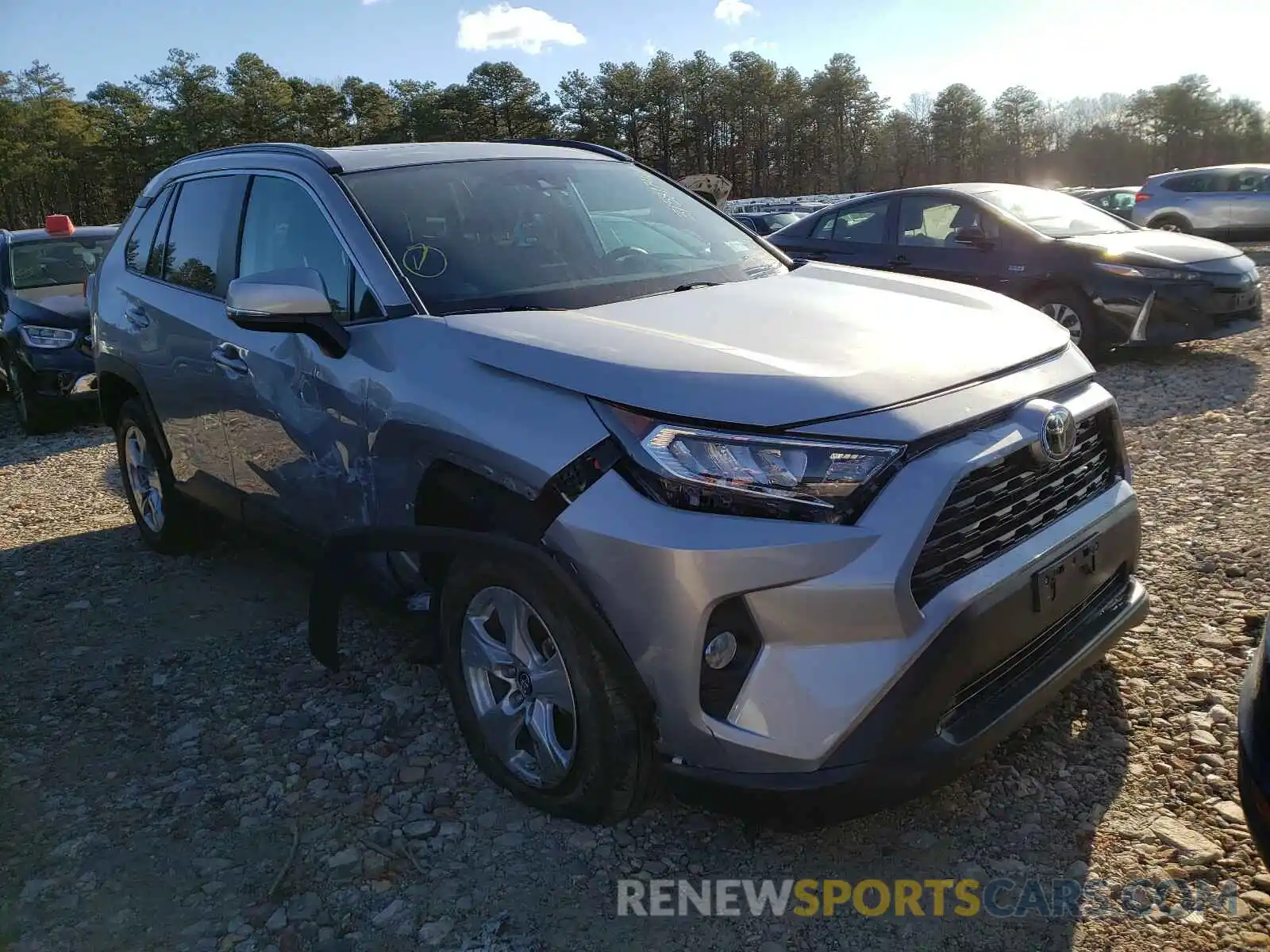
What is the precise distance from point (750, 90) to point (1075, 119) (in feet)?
91.4

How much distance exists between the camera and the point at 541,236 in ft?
10.9

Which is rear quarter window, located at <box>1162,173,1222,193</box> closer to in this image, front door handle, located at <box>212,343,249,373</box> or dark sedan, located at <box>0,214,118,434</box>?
dark sedan, located at <box>0,214,118,434</box>

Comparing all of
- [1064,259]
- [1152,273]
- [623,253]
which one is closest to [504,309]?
[623,253]

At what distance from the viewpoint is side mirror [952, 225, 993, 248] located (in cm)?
802

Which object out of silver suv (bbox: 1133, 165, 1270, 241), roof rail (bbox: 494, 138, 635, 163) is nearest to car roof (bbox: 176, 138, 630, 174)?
roof rail (bbox: 494, 138, 635, 163)

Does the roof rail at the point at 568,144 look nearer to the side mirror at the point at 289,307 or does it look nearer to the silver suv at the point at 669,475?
the silver suv at the point at 669,475

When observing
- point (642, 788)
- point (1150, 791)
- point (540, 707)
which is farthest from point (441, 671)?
point (1150, 791)

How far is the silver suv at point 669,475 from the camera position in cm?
208

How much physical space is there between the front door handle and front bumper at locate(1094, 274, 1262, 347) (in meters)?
6.48

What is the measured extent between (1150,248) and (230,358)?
7013 mm

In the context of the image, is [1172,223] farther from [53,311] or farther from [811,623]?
[811,623]

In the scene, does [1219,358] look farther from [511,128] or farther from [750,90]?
[750,90]

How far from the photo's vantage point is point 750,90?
88.1 m

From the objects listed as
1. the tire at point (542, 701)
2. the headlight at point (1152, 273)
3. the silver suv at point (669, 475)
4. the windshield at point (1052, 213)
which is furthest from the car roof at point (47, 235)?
the headlight at point (1152, 273)
